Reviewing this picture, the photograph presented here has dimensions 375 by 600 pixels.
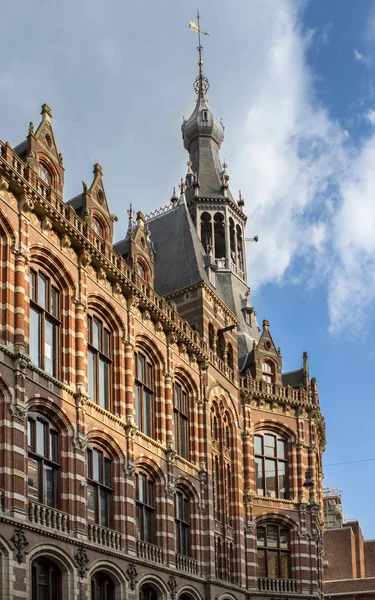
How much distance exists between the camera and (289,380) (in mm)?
55750

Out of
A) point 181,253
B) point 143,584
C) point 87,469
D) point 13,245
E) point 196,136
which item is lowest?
point 143,584

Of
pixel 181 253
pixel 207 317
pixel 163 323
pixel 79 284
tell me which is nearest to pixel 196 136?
pixel 181 253

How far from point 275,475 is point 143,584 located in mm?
15459

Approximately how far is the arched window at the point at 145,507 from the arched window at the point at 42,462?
5.97 metres

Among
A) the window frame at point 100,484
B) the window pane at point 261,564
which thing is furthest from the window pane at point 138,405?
the window pane at point 261,564

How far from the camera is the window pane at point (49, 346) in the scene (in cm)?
3356

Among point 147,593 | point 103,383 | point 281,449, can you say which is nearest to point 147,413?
point 103,383

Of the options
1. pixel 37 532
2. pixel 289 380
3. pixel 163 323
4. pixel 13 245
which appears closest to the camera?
pixel 37 532

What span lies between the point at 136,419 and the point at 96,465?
4.03m

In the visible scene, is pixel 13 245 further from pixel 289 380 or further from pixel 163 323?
pixel 289 380

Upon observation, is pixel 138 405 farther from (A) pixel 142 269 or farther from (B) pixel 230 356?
(B) pixel 230 356

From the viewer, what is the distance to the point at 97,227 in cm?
3909

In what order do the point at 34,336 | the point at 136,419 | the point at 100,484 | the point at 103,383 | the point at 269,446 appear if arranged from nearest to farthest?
the point at 34,336 → the point at 100,484 → the point at 103,383 → the point at 136,419 → the point at 269,446

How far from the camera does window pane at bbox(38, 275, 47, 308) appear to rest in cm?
3380
